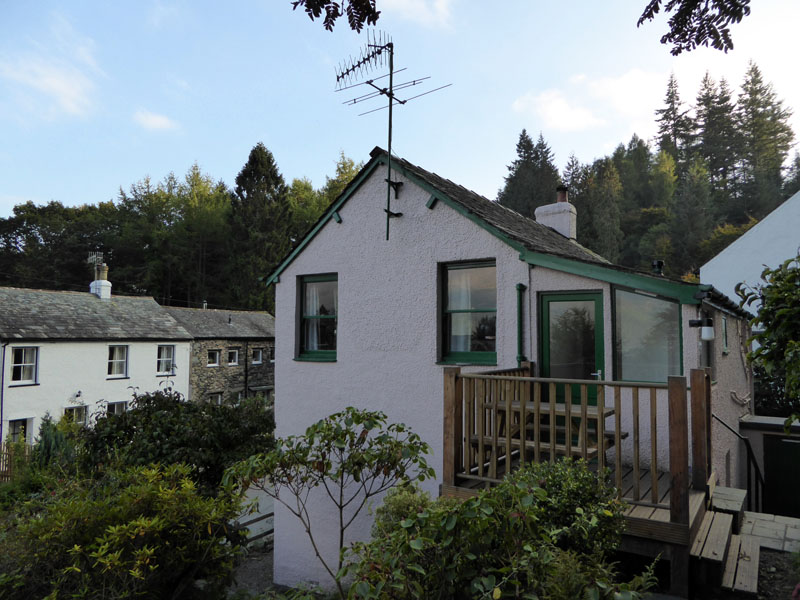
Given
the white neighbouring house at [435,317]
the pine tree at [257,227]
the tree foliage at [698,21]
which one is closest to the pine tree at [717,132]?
the pine tree at [257,227]

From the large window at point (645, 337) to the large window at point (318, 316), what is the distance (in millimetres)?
4952

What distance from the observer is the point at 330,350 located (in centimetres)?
939

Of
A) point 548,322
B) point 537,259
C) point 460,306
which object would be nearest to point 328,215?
point 460,306

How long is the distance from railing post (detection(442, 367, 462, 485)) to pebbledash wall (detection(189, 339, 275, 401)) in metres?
23.5

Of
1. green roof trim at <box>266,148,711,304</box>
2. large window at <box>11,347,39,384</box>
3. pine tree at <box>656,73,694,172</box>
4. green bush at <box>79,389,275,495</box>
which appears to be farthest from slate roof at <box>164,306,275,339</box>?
pine tree at <box>656,73,694,172</box>

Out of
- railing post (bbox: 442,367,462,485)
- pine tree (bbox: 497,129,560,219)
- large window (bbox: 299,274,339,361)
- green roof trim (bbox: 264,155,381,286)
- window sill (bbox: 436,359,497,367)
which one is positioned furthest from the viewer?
pine tree (bbox: 497,129,560,219)

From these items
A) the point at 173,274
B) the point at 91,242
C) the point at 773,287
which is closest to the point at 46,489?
the point at 773,287

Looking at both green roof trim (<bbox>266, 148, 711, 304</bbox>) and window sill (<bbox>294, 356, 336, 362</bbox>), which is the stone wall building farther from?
green roof trim (<bbox>266, 148, 711, 304</bbox>)

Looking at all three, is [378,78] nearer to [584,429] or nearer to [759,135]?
[584,429]

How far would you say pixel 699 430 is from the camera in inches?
209

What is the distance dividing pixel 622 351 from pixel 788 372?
316 centimetres

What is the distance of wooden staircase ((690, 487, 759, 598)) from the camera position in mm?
4441

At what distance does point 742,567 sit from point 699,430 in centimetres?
133

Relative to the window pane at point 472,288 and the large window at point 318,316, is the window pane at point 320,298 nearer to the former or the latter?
the large window at point 318,316
